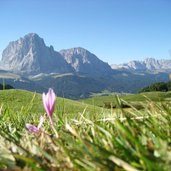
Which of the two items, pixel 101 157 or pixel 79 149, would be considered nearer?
pixel 101 157

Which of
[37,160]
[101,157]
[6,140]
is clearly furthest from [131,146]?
[6,140]

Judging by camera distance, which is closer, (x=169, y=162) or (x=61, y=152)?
(x=169, y=162)

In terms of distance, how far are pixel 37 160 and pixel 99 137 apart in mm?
387

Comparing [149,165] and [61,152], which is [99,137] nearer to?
[61,152]

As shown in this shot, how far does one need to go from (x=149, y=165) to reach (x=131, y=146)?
0.91ft

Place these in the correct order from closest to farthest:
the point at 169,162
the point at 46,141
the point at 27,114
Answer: the point at 169,162 < the point at 46,141 < the point at 27,114

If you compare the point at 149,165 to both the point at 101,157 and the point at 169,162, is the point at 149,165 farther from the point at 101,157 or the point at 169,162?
the point at 101,157

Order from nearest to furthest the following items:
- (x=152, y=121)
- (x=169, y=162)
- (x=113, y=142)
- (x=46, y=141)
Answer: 1. (x=169, y=162)
2. (x=113, y=142)
3. (x=46, y=141)
4. (x=152, y=121)

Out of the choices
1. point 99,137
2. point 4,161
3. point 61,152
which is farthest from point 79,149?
point 99,137

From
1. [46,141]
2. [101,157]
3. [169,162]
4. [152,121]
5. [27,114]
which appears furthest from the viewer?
[27,114]

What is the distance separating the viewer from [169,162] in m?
0.76

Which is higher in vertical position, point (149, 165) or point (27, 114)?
point (149, 165)

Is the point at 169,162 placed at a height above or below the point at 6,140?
above

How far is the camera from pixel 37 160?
3.28 ft
